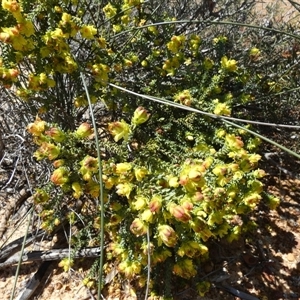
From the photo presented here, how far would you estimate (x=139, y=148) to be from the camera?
1.82 metres

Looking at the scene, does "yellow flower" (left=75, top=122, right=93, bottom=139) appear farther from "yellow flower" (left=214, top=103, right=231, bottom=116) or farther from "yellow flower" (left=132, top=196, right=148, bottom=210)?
"yellow flower" (left=214, top=103, right=231, bottom=116)

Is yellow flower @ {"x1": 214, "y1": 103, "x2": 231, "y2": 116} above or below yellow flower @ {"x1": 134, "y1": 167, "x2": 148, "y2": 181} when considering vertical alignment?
above

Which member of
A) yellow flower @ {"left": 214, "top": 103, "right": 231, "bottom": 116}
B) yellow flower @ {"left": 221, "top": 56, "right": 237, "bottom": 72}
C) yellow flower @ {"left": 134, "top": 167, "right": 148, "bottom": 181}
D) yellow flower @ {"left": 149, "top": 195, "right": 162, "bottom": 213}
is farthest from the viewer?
yellow flower @ {"left": 221, "top": 56, "right": 237, "bottom": 72}

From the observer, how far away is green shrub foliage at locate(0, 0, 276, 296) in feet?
4.75

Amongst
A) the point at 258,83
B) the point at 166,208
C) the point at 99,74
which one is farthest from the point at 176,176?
the point at 258,83

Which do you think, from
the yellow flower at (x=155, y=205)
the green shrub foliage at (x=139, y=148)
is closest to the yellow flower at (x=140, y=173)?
the green shrub foliage at (x=139, y=148)

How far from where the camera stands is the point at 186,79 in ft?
7.18

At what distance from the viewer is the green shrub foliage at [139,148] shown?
145cm

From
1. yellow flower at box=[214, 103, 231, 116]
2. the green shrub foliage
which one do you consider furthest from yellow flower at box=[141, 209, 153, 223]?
yellow flower at box=[214, 103, 231, 116]

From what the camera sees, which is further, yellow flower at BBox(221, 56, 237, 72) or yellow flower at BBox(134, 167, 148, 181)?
yellow flower at BBox(221, 56, 237, 72)

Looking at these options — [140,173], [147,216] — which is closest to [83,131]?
[140,173]

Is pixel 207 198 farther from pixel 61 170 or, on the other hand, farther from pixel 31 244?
pixel 31 244

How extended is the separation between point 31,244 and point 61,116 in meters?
0.73

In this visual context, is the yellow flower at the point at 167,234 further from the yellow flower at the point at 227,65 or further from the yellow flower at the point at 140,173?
the yellow flower at the point at 227,65
